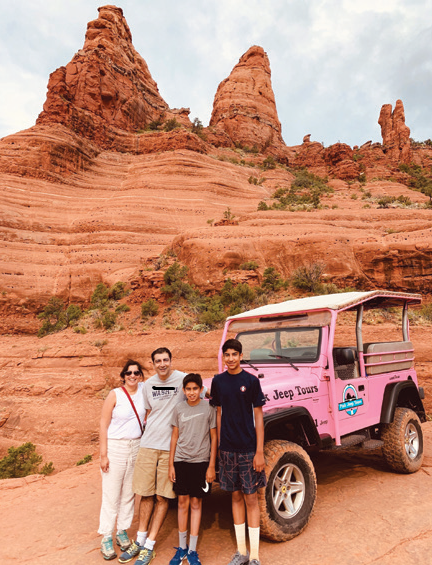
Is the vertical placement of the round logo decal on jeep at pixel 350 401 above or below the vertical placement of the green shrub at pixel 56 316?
below

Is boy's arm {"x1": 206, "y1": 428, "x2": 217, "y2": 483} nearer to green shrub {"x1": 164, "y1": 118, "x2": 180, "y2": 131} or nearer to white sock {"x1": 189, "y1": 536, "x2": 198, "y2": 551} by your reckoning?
white sock {"x1": 189, "y1": 536, "x2": 198, "y2": 551}

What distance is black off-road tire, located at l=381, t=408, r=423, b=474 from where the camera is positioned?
4816 mm

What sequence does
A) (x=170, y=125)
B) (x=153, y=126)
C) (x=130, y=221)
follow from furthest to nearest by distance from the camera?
(x=153, y=126) < (x=170, y=125) < (x=130, y=221)

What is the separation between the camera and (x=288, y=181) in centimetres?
5047

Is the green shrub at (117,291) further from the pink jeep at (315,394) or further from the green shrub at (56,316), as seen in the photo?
the pink jeep at (315,394)

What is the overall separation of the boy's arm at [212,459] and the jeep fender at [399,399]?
2.86 metres

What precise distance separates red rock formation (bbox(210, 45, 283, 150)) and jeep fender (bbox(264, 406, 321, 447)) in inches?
2718

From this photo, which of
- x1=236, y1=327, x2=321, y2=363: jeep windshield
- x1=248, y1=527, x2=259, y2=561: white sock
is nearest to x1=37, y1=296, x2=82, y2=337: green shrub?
x1=236, y1=327, x2=321, y2=363: jeep windshield

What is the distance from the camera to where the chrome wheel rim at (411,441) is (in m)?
5.09

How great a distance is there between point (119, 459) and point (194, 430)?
948mm

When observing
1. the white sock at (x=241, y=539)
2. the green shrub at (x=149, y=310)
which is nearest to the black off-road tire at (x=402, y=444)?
the white sock at (x=241, y=539)

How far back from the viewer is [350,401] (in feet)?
14.2

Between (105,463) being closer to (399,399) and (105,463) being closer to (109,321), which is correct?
(399,399)

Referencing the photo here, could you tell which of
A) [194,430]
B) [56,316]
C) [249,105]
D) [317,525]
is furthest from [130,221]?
[249,105]
